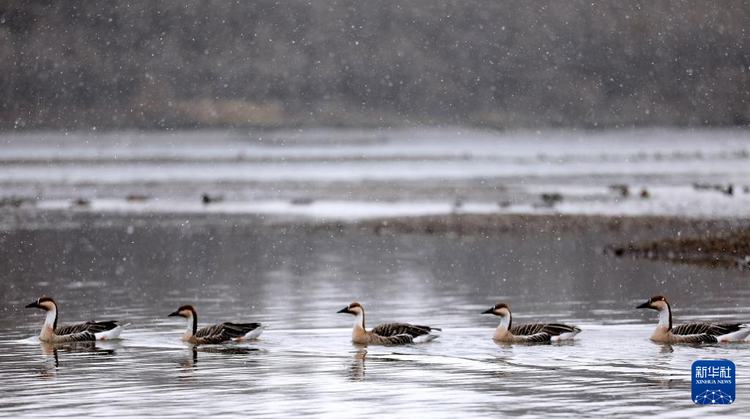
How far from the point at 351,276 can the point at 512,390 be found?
16.7 m

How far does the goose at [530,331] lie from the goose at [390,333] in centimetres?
104

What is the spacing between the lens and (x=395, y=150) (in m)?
126

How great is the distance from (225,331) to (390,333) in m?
2.71

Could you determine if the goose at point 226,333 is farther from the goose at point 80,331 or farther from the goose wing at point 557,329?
the goose wing at point 557,329

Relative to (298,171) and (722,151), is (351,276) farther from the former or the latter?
(722,151)

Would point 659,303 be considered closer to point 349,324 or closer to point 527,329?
point 527,329

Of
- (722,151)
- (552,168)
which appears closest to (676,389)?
(552,168)

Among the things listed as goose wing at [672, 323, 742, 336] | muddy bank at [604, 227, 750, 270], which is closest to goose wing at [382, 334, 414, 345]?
goose wing at [672, 323, 742, 336]

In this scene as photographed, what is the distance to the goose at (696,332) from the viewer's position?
18.5 metres

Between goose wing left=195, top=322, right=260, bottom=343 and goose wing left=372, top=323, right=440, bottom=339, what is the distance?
2025 mm

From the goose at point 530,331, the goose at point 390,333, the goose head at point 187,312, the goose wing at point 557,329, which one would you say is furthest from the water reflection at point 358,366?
the goose head at point 187,312

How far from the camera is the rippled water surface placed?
14648 mm

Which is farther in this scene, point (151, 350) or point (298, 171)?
point (298, 171)

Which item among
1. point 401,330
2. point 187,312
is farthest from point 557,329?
point 187,312
